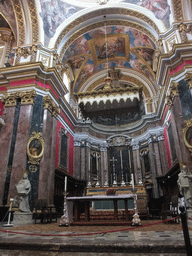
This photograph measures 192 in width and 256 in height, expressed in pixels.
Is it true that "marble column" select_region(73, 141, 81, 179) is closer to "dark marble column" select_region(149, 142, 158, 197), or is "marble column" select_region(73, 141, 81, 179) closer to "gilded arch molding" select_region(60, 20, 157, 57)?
"dark marble column" select_region(149, 142, 158, 197)

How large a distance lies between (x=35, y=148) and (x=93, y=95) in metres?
3.97

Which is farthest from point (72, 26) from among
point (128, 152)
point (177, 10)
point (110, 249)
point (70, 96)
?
point (110, 249)

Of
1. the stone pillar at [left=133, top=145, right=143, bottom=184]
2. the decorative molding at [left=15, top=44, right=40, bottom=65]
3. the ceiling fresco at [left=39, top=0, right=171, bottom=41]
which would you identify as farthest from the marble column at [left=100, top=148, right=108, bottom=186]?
the ceiling fresco at [left=39, top=0, right=171, bottom=41]

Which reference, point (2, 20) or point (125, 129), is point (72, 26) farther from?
point (125, 129)

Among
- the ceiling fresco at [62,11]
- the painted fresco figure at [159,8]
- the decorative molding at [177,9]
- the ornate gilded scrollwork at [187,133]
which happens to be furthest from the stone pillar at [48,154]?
the decorative molding at [177,9]

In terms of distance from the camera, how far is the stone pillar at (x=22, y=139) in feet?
26.1

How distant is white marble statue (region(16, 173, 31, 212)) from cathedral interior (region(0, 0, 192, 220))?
452mm

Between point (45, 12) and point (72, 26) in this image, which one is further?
point (72, 26)

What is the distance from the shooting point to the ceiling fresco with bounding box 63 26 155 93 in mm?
13125

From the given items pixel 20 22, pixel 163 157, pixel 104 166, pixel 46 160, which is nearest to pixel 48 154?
pixel 46 160

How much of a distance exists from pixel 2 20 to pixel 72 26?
412 centimetres

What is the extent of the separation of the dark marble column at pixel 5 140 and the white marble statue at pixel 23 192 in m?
1.27

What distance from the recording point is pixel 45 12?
11.2 meters

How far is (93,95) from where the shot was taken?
33.8 feet
